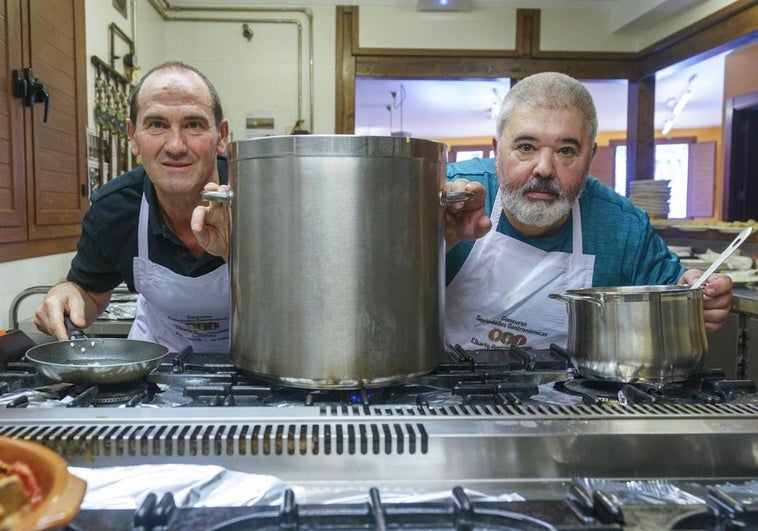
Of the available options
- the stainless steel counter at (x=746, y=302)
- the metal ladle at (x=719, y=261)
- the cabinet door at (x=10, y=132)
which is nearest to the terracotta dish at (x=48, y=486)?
the metal ladle at (x=719, y=261)

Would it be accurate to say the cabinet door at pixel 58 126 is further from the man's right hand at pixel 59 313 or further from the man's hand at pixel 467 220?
the man's hand at pixel 467 220

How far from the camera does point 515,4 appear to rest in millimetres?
3822

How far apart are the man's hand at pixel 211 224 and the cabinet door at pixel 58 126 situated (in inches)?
57.5

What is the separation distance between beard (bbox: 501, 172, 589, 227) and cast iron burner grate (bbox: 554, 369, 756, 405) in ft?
1.82

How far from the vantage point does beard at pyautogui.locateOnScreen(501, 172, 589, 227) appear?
4.24ft

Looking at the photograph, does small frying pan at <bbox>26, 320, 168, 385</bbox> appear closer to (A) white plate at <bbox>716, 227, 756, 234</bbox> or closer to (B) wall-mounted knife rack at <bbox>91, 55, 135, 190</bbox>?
(B) wall-mounted knife rack at <bbox>91, 55, 135, 190</bbox>

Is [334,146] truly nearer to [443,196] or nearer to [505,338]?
[443,196]

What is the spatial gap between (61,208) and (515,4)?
2876mm

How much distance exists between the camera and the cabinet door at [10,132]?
1.86 meters

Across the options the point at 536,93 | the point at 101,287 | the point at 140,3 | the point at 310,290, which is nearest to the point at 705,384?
the point at 310,290

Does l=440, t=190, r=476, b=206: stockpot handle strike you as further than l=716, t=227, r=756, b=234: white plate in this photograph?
No

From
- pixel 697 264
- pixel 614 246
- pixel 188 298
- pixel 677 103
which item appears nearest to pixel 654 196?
pixel 697 264

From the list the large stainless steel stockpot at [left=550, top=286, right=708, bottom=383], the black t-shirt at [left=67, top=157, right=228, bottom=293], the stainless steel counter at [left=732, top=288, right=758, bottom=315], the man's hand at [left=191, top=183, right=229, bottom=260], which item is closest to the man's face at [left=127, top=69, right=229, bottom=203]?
the black t-shirt at [left=67, top=157, right=228, bottom=293]

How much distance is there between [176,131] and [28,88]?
3.41 feet
